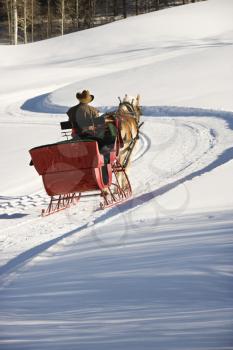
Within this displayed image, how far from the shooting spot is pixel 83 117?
8.70 meters

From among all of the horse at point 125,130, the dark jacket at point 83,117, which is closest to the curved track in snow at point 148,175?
the horse at point 125,130

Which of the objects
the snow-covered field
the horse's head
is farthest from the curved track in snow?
the horse's head

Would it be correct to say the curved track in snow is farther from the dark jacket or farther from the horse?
the dark jacket

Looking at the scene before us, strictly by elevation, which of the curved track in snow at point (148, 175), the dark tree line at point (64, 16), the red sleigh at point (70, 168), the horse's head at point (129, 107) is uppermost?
the dark tree line at point (64, 16)

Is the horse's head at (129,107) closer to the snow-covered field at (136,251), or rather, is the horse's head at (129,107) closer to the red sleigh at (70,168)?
the snow-covered field at (136,251)

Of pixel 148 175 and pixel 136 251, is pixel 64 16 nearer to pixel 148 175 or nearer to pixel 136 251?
pixel 148 175

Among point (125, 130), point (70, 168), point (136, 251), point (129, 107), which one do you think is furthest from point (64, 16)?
point (136, 251)

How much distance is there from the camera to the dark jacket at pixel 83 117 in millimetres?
8680

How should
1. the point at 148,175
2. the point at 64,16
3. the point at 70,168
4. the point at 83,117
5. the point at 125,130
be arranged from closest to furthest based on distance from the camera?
the point at 70,168 < the point at 83,117 < the point at 125,130 < the point at 148,175 < the point at 64,16

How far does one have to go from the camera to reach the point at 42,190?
30.7 ft

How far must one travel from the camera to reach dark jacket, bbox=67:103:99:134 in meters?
8.68

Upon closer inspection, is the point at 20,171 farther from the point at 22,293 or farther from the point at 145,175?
the point at 22,293

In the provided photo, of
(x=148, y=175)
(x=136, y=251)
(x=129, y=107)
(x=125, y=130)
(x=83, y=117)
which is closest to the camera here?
(x=136, y=251)

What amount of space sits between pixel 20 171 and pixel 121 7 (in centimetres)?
6017
